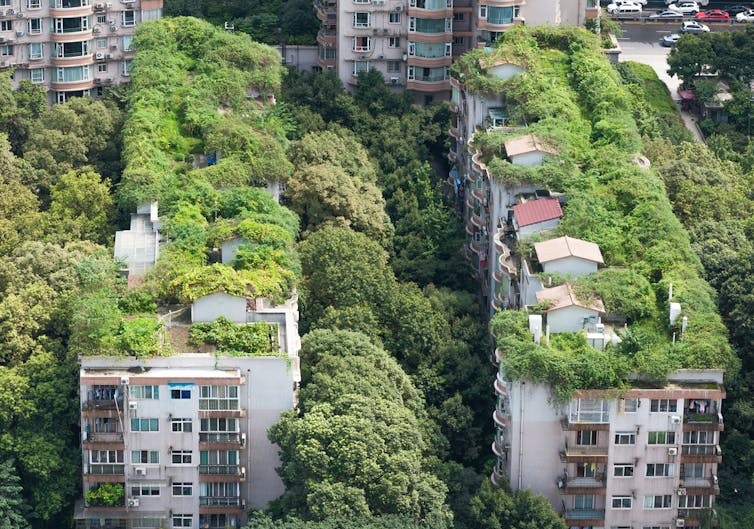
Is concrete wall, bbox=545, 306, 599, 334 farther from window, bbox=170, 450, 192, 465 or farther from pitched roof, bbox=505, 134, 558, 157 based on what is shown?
pitched roof, bbox=505, 134, 558, 157

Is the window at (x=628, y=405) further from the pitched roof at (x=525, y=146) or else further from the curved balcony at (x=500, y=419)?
the pitched roof at (x=525, y=146)

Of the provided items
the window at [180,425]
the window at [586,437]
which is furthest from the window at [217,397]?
the window at [586,437]

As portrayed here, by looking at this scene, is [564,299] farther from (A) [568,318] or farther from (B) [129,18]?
(B) [129,18]

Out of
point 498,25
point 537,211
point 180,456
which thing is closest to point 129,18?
point 498,25

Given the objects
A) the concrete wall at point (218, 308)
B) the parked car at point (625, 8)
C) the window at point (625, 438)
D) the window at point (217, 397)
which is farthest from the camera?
the parked car at point (625, 8)

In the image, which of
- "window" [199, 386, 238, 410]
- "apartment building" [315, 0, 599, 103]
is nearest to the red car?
"apartment building" [315, 0, 599, 103]
